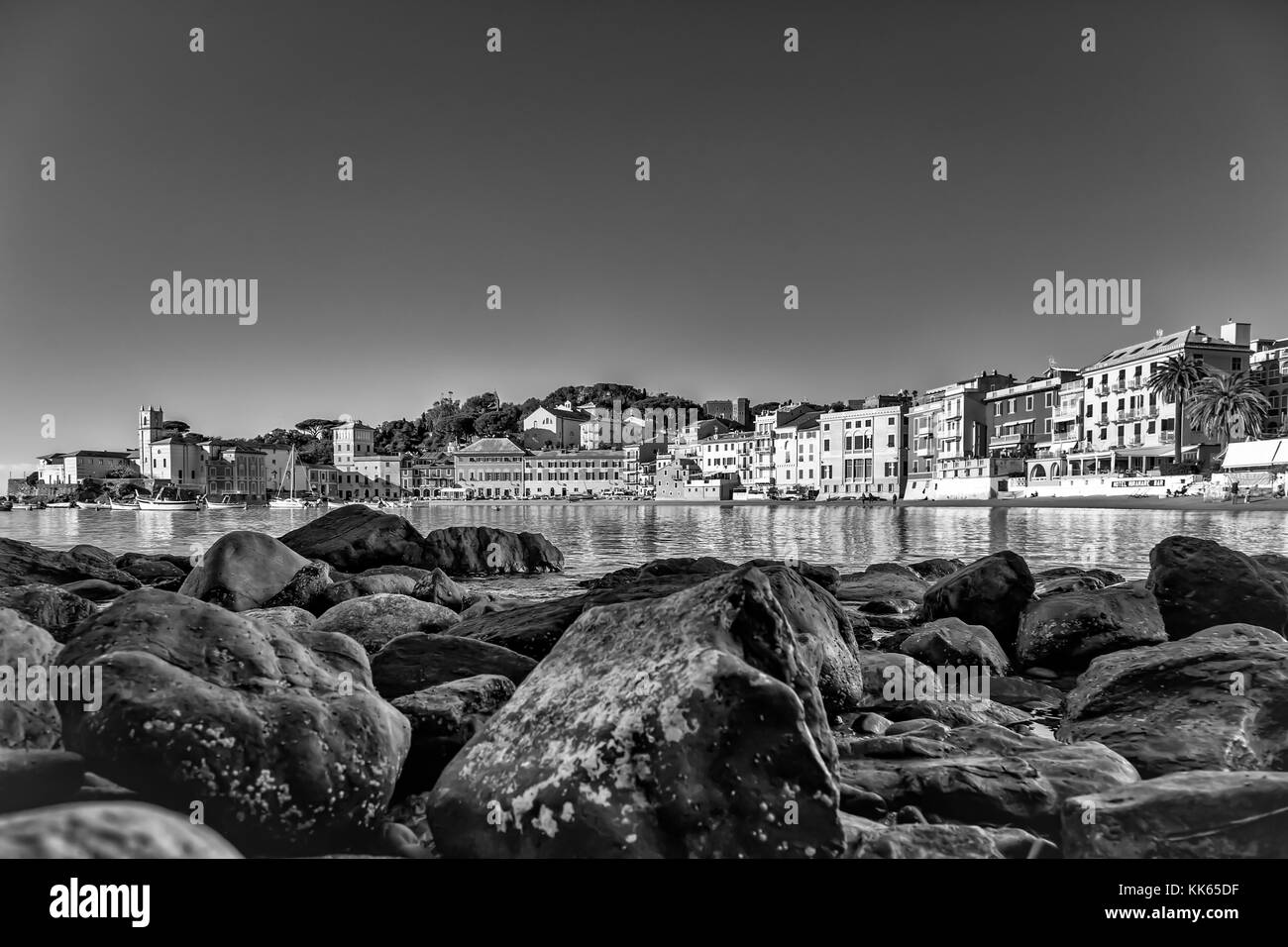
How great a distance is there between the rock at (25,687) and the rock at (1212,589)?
10.1 metres

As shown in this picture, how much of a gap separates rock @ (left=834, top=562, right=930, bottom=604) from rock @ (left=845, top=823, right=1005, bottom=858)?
9775 mm

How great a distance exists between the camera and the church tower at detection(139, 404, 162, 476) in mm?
98025

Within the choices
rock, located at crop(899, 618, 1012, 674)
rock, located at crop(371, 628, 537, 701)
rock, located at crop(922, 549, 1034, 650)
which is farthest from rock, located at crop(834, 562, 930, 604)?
rock, located at crop(371, 628, 537, 701)

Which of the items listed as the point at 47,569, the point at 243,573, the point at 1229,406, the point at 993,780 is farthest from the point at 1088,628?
the point at 1229,406

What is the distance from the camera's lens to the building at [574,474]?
129625 mm

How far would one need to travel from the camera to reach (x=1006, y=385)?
92875 mm

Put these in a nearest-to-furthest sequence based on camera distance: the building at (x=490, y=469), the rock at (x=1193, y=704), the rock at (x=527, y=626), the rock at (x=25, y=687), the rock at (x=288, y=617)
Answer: the rock at (x=25, y=687) → the rock at (x=1193, y=704) → the rock at (x=527, y=626) → the rock at (x=288, y=617) → the building at (x=490, y=469)

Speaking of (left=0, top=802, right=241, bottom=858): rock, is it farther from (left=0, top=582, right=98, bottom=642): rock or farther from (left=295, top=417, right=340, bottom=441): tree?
(left=295, top=417, right=340, bottom=441): tree

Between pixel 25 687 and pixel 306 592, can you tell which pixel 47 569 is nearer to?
pixel 306 592

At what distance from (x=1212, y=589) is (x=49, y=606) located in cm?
1359

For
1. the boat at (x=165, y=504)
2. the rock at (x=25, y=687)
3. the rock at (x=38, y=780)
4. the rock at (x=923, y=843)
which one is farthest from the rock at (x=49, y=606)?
the boat at (x=165, y=504)

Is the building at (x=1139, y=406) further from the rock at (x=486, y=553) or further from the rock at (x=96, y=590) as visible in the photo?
the rock at (x=96, y=590)
